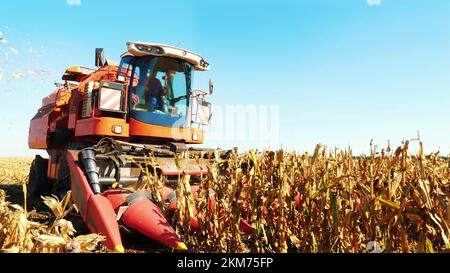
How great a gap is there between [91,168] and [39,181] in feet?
13.8

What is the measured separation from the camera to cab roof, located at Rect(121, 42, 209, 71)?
5193 mm

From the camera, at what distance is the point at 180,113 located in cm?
589

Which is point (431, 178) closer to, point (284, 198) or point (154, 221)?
point (284, 198)

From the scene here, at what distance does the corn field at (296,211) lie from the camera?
2189mm

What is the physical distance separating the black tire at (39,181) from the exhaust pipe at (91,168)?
3945 millimetres

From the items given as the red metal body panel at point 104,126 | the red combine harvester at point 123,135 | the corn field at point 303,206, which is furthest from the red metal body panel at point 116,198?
the red metal body panel at point 104,126

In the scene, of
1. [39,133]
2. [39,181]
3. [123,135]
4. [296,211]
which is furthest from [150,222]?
[39,133]

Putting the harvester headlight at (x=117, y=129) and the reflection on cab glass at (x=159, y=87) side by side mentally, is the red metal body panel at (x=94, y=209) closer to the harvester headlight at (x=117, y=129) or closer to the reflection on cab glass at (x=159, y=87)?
the harvester headlight at (x=117, y=129)

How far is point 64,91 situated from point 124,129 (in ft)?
9.86

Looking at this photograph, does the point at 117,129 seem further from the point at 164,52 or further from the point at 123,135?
the point at 164,52

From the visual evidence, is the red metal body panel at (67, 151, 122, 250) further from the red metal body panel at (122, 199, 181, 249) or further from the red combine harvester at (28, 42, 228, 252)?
the red metal body panel at (122, 199, 181, 249)

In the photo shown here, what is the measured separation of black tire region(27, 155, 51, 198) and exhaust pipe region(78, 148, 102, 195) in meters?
3.94

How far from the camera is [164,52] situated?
5414 millimetres

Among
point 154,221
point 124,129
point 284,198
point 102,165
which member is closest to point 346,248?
point 284,198
